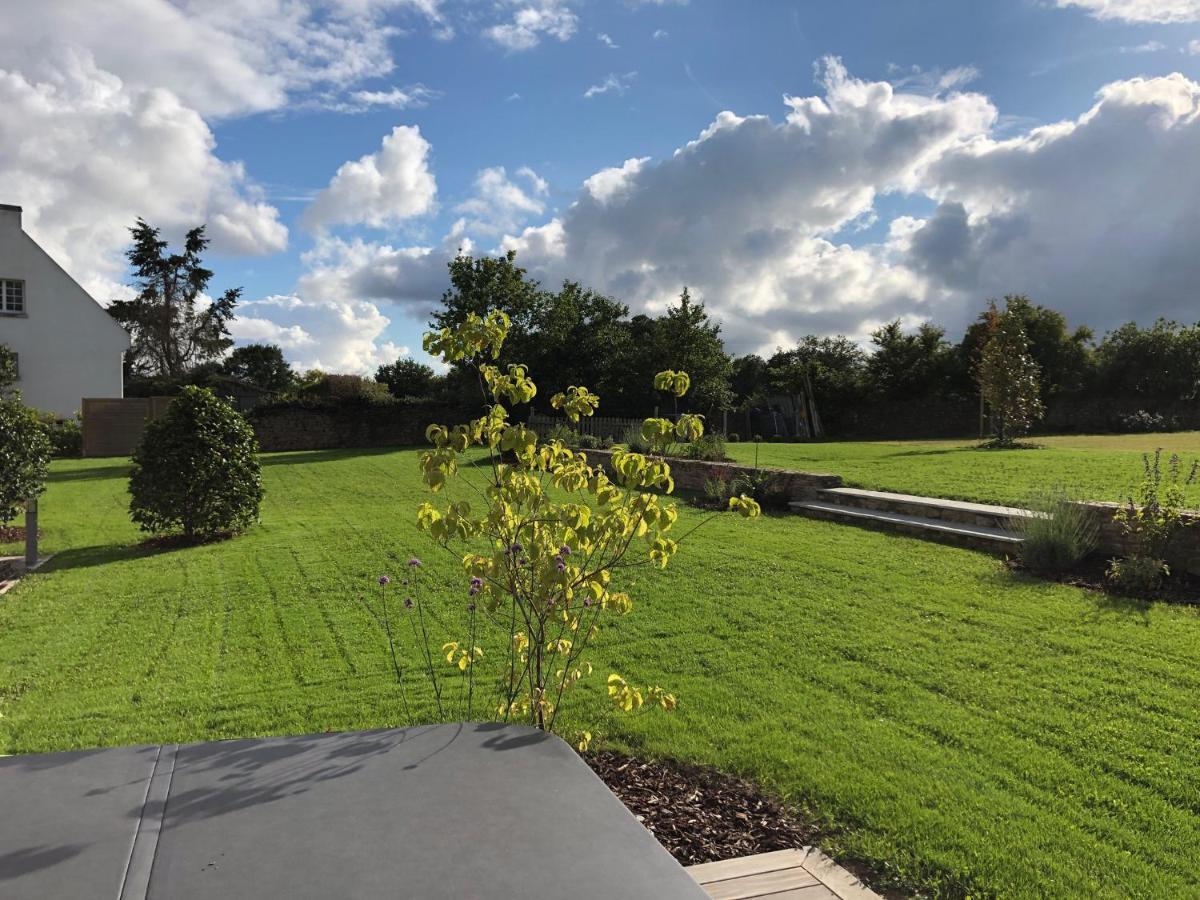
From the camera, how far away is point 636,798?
3.05 metres

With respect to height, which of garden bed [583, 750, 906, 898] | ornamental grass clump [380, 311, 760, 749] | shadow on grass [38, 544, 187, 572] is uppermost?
ornamental grass clump [380, 311, 760, 749]

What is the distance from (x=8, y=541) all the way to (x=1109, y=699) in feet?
37.9

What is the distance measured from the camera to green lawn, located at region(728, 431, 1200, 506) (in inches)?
374

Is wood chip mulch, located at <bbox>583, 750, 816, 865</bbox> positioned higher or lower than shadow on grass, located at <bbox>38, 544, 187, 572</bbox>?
lower

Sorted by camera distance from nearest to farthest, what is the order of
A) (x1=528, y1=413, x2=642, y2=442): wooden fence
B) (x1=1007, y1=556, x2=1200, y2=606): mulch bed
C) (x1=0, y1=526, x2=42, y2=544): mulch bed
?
(x1=1007, y1=556, x2=1200, y2=606): mulch bed → (x1=0, y1=526, x2=42, y2=544): mulch bed → (x1=528, y1=413, x2=642, y2=442): wooden fence

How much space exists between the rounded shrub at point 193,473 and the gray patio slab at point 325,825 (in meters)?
7.32

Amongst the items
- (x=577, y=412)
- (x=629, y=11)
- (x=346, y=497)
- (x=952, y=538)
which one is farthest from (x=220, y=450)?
(x=952, y=538)

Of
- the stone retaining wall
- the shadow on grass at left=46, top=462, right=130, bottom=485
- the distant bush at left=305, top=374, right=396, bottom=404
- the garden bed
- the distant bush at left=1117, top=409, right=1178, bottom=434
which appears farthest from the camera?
the distant bush at left=305, top=374, right=396, bottom=404

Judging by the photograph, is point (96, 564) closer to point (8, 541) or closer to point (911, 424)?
point (8, 541)

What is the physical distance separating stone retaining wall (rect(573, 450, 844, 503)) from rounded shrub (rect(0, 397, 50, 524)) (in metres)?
7.14

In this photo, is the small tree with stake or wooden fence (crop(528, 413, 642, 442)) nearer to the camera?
the small tree with stake

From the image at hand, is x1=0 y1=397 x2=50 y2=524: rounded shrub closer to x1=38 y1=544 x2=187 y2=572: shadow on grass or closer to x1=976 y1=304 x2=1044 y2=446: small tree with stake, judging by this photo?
x1=38 y1=544 x2=187 y2=572: shadow on grass

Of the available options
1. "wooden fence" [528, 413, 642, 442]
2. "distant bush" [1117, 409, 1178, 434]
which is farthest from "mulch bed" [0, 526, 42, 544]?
"distant bush" [1117, 409, 1178, 434]

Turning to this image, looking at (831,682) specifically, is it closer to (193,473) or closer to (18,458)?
(193,473)
